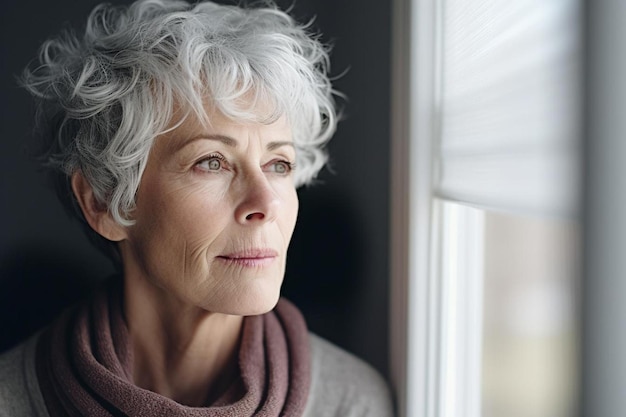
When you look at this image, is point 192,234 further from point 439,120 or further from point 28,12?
point 28,12

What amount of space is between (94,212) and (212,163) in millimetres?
292

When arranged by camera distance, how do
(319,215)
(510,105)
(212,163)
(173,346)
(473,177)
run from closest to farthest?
(510,105)
(473,177)
(212,163)
(173,346)
(319,215)

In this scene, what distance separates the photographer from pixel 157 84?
1.22 metres

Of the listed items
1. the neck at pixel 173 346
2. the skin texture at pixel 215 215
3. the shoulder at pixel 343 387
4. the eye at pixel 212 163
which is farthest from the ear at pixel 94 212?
the shoulder at pixel 343 387

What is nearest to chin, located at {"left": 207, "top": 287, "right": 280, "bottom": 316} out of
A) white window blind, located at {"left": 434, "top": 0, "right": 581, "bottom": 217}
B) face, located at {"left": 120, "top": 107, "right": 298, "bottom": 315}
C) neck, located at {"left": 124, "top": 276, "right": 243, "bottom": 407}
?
face, located at {"left": 120, "top": 107, "right": 298, "bottom": 315}

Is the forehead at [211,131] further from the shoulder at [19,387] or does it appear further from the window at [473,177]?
the shoulder at [19,387]

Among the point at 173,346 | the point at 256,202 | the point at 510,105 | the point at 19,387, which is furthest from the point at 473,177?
the point at 19,387

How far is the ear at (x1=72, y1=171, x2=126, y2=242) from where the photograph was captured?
1.31 m

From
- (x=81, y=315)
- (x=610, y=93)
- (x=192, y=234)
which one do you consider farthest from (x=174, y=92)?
(x=610, y=93)

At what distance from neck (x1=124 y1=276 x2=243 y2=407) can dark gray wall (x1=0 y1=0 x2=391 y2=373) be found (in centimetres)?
39

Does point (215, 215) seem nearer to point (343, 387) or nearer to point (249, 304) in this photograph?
point (249, 304)

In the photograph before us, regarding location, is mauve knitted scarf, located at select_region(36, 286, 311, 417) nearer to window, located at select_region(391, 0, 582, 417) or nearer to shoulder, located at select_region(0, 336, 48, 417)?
shoulder, located at select_region(0, 336, 48, 417)

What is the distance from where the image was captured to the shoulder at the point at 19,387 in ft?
4.25

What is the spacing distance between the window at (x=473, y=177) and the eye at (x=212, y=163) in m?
0.42
